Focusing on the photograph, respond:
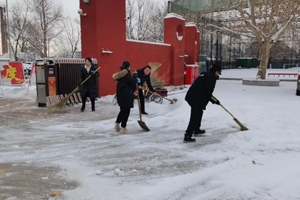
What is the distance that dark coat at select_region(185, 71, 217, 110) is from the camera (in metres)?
5.69

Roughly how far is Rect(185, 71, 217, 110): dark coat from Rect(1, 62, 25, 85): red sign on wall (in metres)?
13.0

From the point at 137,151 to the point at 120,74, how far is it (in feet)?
6.07

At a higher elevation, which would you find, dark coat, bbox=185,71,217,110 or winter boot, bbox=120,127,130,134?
dark coat, bbox=185,71,217,110

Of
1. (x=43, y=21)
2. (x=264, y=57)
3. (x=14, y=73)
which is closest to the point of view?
(x=14, y=73)

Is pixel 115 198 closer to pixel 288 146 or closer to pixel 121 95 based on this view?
pixel 121 95

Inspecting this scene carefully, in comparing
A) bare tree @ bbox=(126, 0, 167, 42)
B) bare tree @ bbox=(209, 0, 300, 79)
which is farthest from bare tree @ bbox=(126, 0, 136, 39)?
bare tree @ bbox=(209, 0, 300, 79)

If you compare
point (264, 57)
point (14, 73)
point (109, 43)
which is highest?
point (109, 43)

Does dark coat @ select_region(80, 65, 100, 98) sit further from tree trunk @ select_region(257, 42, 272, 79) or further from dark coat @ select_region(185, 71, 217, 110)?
tree trunk @ select_region(257, 42, 272, 79)

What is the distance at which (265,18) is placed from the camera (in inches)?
717

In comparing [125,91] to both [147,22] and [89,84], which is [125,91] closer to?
[89,84]

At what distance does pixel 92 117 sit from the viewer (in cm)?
833

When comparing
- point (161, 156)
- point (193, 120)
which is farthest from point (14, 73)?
point (161, 156)

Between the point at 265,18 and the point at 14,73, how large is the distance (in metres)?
15.6

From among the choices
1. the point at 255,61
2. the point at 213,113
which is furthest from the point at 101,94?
the point at 255,61
